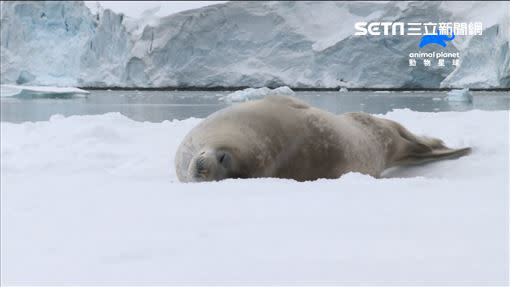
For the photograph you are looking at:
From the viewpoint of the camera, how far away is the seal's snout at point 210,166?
94.0 inches

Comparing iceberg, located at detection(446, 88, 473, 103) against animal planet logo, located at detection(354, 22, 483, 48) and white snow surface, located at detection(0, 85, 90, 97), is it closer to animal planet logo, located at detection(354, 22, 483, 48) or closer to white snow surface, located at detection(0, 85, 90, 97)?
animal planet logo, located at detection(354, 22, 483, 48)

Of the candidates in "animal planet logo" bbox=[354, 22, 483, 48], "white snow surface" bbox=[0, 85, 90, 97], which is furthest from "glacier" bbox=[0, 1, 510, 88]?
"white snow surface" bbox=[0, 85, 90, 97]

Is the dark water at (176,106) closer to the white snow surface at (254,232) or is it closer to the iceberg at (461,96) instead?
the iceberg at (461,96)

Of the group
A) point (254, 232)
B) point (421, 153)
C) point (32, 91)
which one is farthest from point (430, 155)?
point (32, 91)

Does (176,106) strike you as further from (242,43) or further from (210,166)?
(210,166)

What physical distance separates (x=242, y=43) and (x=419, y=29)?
22.3ft

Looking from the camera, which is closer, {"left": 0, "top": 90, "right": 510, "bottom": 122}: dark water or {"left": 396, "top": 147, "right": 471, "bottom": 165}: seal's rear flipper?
{"left": 396, "top": 147, "right": 471, "bottom": 165}: seal's rear flipper

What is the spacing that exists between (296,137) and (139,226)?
1.36m

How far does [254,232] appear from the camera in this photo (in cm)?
140

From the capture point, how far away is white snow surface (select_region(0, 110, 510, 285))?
43.7 inches

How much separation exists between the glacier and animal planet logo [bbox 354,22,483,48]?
0.27 meters

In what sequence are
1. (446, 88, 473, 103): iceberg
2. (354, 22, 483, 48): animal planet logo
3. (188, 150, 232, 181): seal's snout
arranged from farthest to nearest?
(354, 22, 483, 48): animal planet logo → (446, 88, 473, 103): iceberg → (188, 150, 232, 181): seal's snout

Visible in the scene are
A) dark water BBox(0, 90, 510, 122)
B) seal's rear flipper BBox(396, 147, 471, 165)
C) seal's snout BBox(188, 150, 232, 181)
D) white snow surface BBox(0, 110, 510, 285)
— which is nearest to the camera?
white snow surface BBox(0, 110, 510, 285)

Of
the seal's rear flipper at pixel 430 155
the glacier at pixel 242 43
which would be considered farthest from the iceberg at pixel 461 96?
the seal's rear flipper at pixel 430 155
